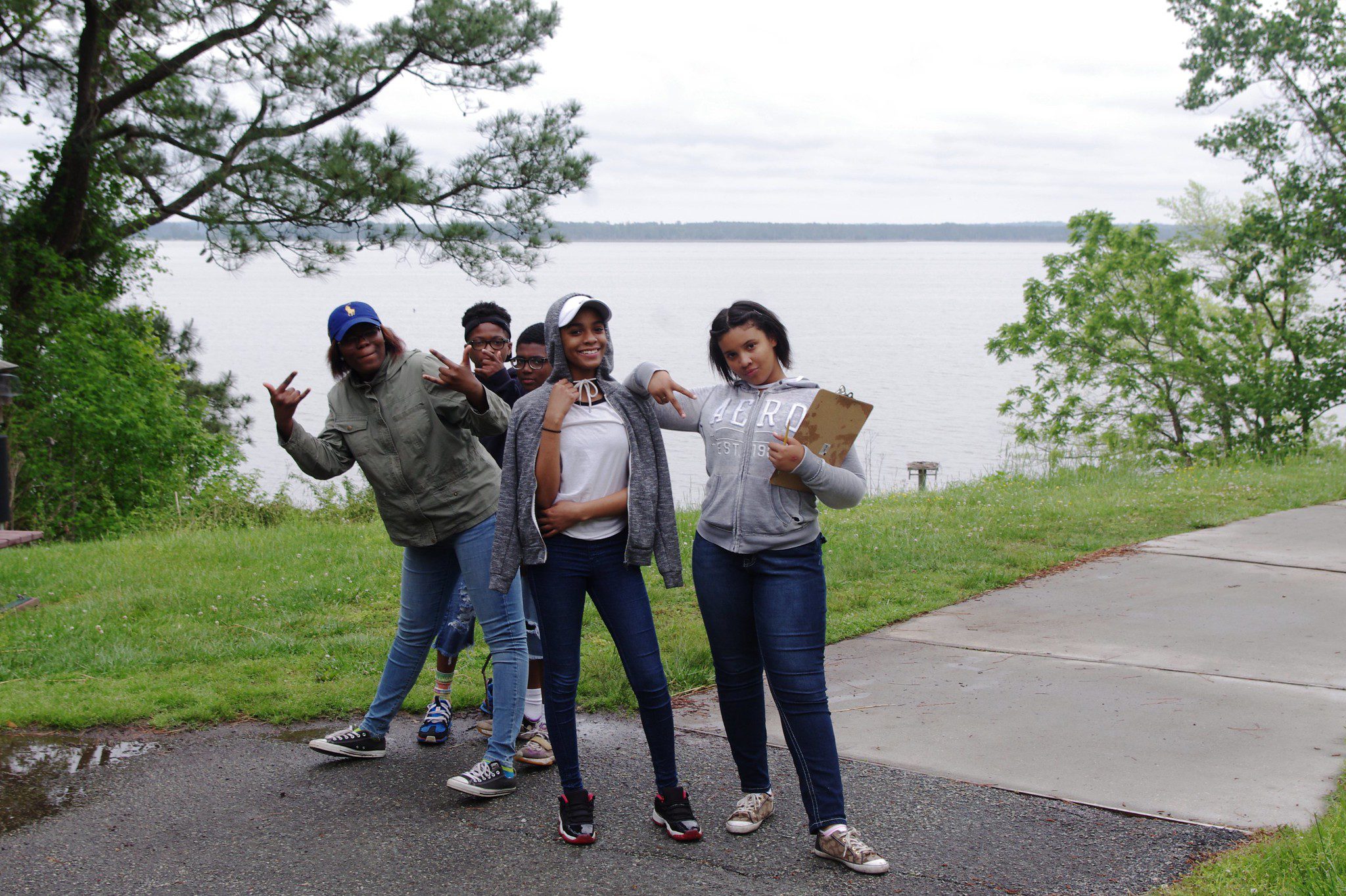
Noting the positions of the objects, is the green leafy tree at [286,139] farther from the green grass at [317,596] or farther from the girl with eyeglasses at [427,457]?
the girl with eyeglasses at [427,457]

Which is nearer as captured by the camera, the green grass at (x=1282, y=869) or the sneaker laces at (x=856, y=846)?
the green grass at (x=1282, y=869)

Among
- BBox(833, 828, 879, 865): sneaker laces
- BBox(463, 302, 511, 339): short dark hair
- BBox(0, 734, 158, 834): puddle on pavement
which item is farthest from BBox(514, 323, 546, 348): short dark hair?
BBox(833, 828, 879, 865): sneaker laces

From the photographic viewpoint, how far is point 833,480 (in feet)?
11.9

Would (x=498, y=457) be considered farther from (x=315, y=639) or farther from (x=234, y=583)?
(x=234, y=583)

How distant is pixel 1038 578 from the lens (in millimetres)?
7680

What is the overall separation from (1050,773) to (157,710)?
3794 mm

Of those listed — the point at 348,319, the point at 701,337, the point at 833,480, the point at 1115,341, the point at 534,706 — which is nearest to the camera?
the point at 833,480

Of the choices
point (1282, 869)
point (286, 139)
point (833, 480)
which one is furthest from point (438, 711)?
point (286, 139)

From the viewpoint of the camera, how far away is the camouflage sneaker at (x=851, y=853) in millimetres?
3504

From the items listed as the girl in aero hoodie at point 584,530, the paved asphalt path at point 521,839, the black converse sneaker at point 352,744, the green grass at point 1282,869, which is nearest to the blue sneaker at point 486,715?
the paved asphalt path at point 521,839

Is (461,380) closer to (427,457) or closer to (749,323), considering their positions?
(427,457)

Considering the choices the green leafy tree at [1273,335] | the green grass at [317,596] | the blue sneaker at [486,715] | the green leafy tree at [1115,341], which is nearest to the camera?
the blue sneaker at [486,715]

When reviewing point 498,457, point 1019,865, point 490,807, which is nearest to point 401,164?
point 498,457

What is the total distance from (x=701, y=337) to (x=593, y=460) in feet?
149
